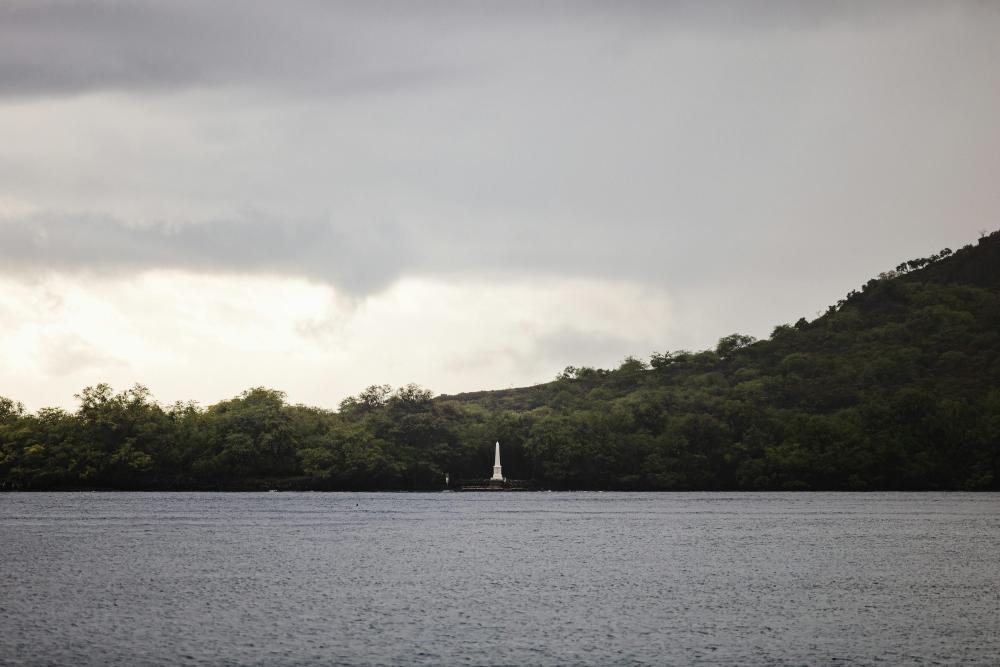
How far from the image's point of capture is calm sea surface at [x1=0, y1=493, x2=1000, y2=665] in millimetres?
35656

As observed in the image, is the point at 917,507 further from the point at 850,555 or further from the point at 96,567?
the point at 96,567

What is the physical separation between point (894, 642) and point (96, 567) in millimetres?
48583

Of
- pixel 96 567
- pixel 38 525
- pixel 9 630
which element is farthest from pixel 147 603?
pixel 38 525

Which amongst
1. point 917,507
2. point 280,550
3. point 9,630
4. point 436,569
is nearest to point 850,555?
point 436,569

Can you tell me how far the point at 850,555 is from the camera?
244ft

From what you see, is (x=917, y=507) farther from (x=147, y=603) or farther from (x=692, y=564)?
(x=147, y=603)

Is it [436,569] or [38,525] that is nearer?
[436,569]

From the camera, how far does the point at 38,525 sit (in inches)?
4338

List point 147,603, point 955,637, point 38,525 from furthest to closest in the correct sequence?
1. point 38,525
2. point 147,603
3. point 955,637

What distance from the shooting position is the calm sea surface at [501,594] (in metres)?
35.7

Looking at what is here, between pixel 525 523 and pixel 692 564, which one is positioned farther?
pixel 525 523

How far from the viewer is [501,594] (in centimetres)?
5122

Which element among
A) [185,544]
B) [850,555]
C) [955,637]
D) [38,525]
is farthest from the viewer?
[38,525]

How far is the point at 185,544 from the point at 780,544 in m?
49.2
